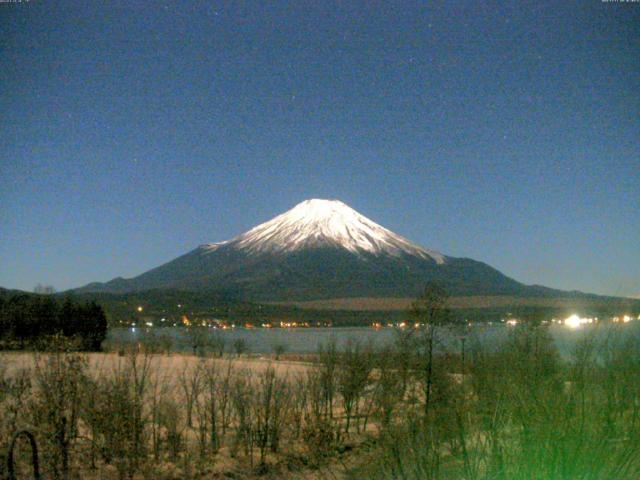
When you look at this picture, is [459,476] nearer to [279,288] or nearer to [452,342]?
[452,342]

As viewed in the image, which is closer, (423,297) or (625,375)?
(625,375)

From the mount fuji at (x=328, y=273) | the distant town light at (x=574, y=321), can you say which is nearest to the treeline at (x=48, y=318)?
the distant town light at (x=574, y=321)

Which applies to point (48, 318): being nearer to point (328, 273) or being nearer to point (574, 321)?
point (574, 321)

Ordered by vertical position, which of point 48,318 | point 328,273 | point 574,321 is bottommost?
point 48,318

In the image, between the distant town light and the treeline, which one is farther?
the treeline

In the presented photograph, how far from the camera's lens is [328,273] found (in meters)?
170

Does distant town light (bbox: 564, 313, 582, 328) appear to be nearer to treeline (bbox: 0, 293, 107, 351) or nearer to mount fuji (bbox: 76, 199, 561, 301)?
treeline (bbox: 0, 293, 107, 351)

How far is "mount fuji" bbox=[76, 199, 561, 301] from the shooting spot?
15712cm

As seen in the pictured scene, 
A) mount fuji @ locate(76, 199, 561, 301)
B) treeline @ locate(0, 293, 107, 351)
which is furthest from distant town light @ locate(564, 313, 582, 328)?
mount fuji @ locate(76, 199, 561, 301)

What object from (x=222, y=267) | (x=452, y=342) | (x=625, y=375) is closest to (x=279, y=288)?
(x=222, y=267)

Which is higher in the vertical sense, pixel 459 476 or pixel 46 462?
pixel 459 476

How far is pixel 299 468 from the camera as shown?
14.3m

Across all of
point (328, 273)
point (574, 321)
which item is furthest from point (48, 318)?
point (328, 273)

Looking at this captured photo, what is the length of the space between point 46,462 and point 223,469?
4.32m
